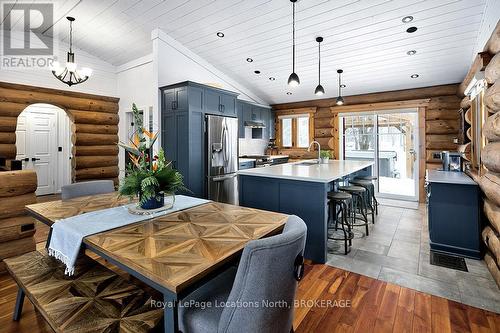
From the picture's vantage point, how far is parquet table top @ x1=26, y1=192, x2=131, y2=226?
1.79m

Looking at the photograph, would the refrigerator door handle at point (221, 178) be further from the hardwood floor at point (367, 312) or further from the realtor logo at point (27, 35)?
the realtor logo at point (27, 35)

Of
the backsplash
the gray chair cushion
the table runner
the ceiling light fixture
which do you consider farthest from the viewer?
the backsplash

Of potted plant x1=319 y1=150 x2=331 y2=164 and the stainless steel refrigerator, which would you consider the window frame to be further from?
the stainless steel refrigerator

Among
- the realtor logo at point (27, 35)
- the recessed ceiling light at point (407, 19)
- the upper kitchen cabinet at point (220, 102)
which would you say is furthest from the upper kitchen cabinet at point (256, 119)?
the realtor logo at point (27, 35)

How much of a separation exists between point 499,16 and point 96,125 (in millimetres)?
6905

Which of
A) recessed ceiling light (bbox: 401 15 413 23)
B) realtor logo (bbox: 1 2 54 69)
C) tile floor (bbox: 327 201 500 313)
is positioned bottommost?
tile floor (bbox: 327 201 500 313)

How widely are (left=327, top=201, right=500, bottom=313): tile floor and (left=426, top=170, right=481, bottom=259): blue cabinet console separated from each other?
0.53 feet

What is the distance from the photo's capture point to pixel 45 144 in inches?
243

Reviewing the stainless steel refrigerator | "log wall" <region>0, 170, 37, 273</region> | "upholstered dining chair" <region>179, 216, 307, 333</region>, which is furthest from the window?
"upholstered dining chair" <region>179, 216, 307, 333</region>

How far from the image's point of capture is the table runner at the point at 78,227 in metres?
1.40

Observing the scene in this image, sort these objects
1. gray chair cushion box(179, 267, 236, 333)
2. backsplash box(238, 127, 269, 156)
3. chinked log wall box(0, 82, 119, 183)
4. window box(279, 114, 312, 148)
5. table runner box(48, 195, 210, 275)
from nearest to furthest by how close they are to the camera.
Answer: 1. gray chair cushion box(179, 267, 236, 333)
2. table runner box(48, 195, 210, 275)
3. chinked log wall box(0, 82, 119, 183)
4. backsplash box(238, 127, 269, 156)
5. window box(279, 114, 312, 148)

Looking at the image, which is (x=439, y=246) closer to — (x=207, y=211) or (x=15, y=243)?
(x=207, y=211)

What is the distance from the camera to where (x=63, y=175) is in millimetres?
6461

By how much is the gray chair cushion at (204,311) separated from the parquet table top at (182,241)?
0.27 metres
